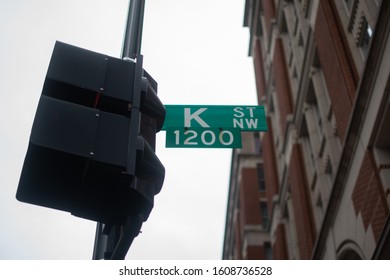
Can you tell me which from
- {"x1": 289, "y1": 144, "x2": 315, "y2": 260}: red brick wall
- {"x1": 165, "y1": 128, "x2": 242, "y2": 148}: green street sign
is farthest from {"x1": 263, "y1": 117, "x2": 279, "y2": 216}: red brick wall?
{"x1": 165, "y1": 128, "x2": 242, "y2": 148}: green street sign

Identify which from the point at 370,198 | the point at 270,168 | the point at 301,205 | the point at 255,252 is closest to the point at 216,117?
the point at 370,198

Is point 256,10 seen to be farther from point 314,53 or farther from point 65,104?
point 65,104

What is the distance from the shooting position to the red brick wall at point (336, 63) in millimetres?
13008

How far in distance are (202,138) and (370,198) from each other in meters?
5.44

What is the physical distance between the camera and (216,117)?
716 centimetres

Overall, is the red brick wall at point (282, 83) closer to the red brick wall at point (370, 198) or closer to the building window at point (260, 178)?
the red brick wall at point (370, 198)

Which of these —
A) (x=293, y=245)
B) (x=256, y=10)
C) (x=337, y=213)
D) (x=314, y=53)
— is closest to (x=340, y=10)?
(x=314, y=53)

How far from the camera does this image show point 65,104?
2.96 m

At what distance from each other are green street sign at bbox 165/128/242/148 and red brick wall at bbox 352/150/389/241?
15.3 ft

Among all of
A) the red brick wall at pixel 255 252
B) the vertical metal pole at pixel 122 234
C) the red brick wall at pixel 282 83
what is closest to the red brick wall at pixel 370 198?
the vertical metal pole at pixel 122 234

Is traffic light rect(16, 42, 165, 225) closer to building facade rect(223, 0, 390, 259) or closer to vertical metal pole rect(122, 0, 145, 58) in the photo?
vertical metal pole rect(122, 0, 145, 58)

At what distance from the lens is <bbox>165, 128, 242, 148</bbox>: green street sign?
22.2 ft

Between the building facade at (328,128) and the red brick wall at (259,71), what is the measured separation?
3.43 feet

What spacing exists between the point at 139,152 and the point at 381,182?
845cm
